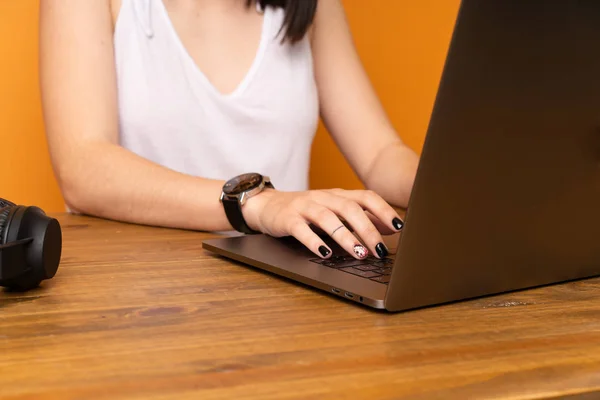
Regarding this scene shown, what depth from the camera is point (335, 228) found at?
791 millimetres

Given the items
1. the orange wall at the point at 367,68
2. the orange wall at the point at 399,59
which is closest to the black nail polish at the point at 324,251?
the orange wall at the point at 367,68

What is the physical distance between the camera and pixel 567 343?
1.69 ft

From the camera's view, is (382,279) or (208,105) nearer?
(382,279)

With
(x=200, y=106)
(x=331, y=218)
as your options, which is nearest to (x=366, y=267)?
(x=331, y=218)

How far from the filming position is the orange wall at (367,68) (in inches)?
67.1

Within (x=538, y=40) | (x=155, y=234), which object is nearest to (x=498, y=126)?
(x=538, y=40)

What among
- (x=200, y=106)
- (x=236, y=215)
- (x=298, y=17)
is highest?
(x=298, y=17)

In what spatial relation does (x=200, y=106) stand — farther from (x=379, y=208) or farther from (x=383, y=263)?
(x=383, y=263)

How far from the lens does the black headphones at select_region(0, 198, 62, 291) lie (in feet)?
1.97

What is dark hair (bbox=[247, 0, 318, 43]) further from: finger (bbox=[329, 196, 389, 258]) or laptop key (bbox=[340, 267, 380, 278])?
laptop key (bbox=[340, 267, 380, 278])

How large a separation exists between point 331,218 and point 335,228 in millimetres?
19

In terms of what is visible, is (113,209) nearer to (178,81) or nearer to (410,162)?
(178,81)

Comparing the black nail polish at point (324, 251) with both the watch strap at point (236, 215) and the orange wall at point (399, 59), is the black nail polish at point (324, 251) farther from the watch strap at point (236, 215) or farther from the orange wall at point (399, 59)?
the orange wall at point (399, 59)

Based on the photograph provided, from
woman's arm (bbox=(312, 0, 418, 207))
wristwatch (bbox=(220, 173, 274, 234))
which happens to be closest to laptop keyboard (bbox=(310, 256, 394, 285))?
wristwatch (bbox=(220, 173, 274, 234))
